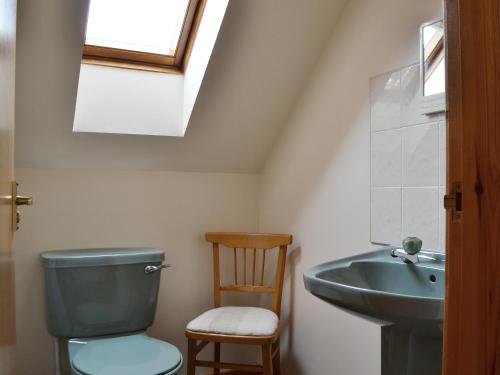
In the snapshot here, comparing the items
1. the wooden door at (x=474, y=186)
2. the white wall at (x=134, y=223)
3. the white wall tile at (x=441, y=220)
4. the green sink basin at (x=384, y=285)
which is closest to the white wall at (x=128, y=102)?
the white wall at (x=134, y=223)

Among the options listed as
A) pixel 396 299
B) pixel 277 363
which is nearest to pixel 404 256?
pixel 396 299

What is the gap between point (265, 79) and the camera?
2.03 metres

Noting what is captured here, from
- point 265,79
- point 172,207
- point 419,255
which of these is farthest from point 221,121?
point 419,255

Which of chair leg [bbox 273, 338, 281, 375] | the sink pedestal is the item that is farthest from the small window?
Result: the sink pedestal

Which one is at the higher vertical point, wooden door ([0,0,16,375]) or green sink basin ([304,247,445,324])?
wooden door ([0,0,16,375])

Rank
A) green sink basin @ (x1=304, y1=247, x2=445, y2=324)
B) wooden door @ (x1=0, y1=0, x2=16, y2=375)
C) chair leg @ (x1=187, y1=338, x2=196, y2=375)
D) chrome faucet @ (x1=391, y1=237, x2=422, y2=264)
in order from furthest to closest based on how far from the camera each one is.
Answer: chair leg @ (x1=187, y1=338, x2=196, y2=375) → chrome faucet @ (x1=391, y1=237, x2=422, y2=264) → green sink basin @ (x1=304, y1=247, x2=445, y2=324) → wooden door @ (x1=0, y1=0, x2=16, y2=375)

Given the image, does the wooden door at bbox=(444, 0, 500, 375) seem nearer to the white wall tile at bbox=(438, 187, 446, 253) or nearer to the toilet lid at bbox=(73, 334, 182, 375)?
the white wall tile at bbox=(438, 187, 446, 253)

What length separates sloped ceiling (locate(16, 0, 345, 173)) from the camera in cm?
163

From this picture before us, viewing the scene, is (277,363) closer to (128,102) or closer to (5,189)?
(128,102)

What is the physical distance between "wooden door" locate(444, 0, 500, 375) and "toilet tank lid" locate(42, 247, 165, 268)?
1.58 metres

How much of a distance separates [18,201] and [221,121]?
48.2 inches

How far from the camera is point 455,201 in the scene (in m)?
0.55

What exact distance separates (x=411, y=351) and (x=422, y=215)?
51 cm

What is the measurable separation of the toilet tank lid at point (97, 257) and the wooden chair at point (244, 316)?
0.35m
